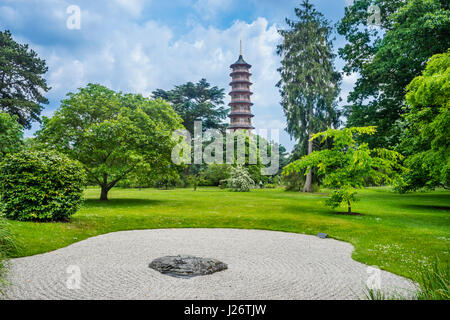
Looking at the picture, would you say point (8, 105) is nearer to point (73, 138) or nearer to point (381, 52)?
point (73, 138)

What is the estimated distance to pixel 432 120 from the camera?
35.9 feet

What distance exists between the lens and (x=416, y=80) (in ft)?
32.7

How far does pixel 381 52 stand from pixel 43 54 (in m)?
32.9

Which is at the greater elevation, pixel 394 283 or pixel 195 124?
pixel 195 124

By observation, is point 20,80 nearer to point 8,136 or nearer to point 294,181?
point 8,136

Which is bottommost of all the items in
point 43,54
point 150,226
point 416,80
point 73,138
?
point 150,226

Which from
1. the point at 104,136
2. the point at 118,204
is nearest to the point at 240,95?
the point at 104,136

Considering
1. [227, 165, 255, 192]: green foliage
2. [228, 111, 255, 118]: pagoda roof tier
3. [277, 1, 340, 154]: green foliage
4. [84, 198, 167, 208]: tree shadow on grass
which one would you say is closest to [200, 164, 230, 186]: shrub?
[227, 165, 255, 192]: green foliage

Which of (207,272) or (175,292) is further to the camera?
(207,272)

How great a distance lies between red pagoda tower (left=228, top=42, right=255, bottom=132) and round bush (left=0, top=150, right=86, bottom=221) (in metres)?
44.4

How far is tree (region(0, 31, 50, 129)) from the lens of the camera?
27.6 m
